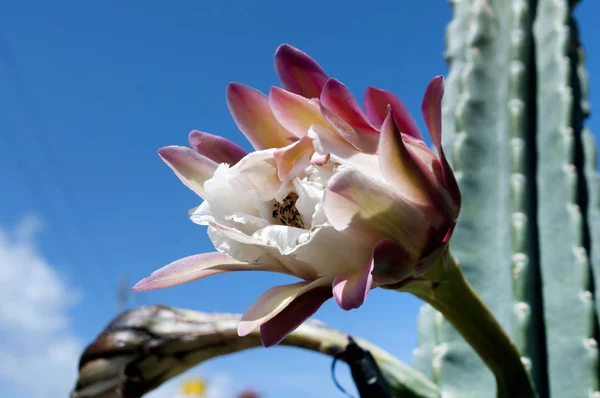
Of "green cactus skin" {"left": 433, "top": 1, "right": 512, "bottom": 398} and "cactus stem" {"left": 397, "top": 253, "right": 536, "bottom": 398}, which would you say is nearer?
"cactus stem" {"left": 397, "top": 253, "right": 536, "bottom": 398}

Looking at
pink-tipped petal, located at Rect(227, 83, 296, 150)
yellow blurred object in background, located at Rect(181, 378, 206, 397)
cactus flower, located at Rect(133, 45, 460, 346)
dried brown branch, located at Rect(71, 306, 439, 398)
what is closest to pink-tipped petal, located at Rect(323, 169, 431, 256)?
cactus flower, located at Rect(133, 45, 460, 346)

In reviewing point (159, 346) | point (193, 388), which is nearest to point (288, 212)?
point (159, 346)

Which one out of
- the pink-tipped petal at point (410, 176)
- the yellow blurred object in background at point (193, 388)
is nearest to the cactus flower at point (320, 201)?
the pink-tipped petal at point (410, 176)

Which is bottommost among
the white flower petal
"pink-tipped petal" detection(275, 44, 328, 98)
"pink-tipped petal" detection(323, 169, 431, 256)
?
the white flower petal

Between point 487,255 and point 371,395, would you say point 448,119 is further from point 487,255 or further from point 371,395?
point 371,395

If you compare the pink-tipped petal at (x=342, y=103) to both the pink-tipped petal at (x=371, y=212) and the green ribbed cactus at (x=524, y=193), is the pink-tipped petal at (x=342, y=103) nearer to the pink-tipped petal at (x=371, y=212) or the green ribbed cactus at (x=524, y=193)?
the pink-tipped petal at (x=371, y=212)

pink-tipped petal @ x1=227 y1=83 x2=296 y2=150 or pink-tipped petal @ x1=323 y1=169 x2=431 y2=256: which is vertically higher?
pink-tipped petal @ x1=227 y1=83 x2=296 y2=150

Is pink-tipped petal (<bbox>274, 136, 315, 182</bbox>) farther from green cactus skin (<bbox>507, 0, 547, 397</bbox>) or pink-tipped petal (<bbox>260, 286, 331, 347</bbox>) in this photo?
green cactus skin (<bbox>507, 0, 547, 397</bbox>)

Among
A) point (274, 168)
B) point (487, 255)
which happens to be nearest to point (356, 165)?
point (274, 168)
